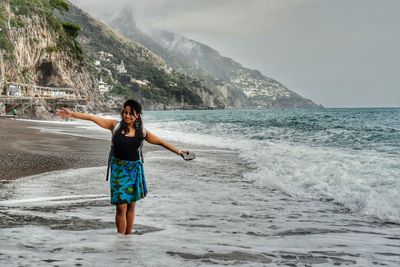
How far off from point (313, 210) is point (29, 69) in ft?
279

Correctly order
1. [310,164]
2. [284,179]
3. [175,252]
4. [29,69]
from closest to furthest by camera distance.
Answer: [175,252], [284,179], [310,164], [29,69]

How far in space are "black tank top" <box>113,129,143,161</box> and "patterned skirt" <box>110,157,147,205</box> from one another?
0.22 ft

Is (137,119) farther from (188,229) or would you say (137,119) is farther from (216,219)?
(216,219)

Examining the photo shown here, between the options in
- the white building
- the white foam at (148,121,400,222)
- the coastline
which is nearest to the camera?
A: the white foam at (148,121,400,222)

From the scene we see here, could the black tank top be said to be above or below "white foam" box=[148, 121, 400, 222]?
above

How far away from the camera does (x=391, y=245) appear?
18.1ft

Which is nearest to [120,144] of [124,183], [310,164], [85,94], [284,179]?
[124,183]

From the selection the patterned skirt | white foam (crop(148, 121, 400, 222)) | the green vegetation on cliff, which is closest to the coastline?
white foam (crop(148, 121, 400, 222))

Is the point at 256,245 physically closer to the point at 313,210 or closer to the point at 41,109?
the point at 313,210

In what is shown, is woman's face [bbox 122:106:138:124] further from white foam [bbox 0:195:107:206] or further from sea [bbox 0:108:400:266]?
white foam [bbox 0:195:107:206]

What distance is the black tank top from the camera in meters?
5.54

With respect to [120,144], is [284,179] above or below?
below

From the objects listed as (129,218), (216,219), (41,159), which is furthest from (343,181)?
(41,159)

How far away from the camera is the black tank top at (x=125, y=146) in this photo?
554cm
